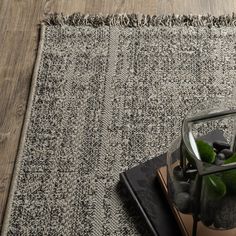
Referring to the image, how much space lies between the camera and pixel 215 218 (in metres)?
0.87

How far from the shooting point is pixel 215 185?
81cm

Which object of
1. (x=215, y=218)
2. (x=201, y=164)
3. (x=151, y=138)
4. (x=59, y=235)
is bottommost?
(x=59, y=235)

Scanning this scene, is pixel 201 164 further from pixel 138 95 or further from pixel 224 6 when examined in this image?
pixel 224 6

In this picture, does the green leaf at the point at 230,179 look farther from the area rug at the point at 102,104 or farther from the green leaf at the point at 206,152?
the area rug at the point at 102,104

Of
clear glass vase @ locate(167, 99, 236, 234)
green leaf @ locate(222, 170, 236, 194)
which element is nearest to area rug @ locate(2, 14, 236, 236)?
clear glass vase @ locate(167, 99, 236, 234)

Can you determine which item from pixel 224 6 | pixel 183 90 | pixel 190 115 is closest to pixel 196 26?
pixel 224 6

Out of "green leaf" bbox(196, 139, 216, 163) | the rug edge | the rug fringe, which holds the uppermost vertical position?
"green leaf" bbox(196, 139, 216, 163)

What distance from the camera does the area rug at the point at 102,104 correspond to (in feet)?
3.79

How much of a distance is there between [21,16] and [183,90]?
61 centimetres

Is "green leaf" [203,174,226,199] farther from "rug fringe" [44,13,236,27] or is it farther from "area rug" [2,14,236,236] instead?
"rug fringe" [44,13,236,27]

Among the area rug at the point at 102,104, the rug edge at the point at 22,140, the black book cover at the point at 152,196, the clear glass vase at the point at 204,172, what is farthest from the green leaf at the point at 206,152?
the rug edge at the point at 22,140

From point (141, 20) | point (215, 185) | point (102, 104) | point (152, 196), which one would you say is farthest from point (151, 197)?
point (141, 20)

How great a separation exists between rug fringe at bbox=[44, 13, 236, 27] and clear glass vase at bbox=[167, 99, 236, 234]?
64 centimetres

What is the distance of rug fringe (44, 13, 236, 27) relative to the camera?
59.6 inches
